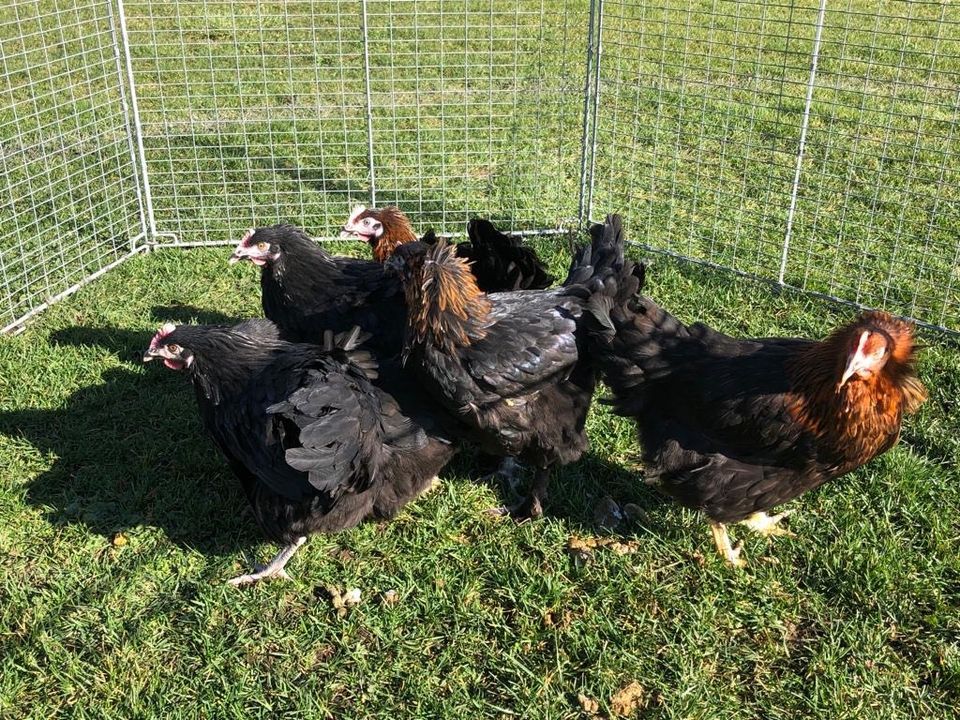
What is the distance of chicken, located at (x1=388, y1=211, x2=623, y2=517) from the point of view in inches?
142

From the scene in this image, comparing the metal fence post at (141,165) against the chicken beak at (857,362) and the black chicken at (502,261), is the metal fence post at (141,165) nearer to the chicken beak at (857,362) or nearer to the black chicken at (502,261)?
the black chicken at (502,261)

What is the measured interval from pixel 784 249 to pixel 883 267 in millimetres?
885

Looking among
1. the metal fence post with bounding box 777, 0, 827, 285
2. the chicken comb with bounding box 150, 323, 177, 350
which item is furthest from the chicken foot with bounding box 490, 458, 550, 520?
the metal fence post with bounding box 777, 0, 827, 285

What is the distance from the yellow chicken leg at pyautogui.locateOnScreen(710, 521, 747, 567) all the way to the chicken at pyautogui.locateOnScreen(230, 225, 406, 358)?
1956 mm

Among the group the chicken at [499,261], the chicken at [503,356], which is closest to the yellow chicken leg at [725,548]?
the chicken at [503,356]

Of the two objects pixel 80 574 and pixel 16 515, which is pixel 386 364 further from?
pixel 16 515

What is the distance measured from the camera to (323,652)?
3.36 meters

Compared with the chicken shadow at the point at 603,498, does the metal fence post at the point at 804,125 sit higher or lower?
higher

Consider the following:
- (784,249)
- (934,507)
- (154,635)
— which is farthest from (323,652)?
(784,249)

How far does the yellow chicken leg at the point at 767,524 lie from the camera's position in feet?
12.9

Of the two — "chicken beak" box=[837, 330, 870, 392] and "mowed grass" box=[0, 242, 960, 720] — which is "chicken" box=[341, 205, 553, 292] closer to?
"mowed grass" box=[0, 242, 960, 720]

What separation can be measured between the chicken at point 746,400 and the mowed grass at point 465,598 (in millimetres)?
380

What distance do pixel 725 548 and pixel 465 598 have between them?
124 centimetres

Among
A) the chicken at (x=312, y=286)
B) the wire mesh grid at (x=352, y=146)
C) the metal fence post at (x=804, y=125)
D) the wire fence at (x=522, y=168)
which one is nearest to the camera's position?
the chicken at (x=312, y=286)
